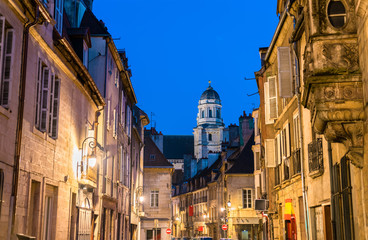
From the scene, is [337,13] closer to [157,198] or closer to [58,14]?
[58,14]

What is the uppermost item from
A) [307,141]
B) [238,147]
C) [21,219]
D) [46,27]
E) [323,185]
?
[238,147]

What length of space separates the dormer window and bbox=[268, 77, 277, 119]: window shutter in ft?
36.3

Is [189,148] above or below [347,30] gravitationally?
above

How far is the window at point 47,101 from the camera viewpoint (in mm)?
11953

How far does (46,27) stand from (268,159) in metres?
11.9

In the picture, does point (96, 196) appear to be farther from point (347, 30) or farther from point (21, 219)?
point (347, 30)

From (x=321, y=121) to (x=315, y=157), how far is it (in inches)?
209

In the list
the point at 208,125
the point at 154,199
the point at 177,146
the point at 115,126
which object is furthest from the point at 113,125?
the point at 177,146

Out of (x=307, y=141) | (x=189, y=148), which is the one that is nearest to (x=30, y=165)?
(x=307, y=141)

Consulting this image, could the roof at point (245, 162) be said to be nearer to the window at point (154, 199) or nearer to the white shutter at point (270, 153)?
the window at point (154, 199)

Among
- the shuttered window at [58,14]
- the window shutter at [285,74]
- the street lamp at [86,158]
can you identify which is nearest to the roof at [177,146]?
the street lamp at [86,158]

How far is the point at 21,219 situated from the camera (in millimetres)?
10711

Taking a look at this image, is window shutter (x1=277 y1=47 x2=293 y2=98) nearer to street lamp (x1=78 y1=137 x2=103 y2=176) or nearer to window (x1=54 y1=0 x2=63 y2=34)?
street lamp (x1=78 y1=137 x2=103 y2=176)

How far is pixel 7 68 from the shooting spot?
9.65 metres
